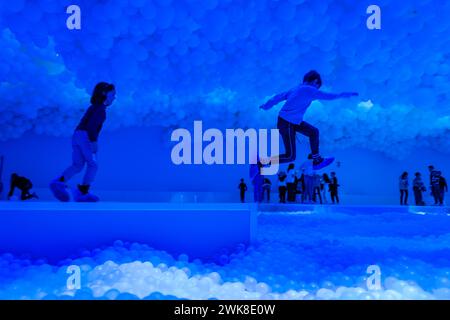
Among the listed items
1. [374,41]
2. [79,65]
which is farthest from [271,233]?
[79,65]

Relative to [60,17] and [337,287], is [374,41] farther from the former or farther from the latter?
[337,287]

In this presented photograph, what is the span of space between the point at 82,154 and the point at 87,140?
0.16 m

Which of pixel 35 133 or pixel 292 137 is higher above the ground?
pixel 35 133

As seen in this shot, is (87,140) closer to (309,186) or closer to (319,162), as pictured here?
(319,162)

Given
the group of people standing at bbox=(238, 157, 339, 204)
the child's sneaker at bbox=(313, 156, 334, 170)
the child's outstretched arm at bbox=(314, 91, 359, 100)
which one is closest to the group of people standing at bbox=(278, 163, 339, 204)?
the group of people standing at bbox=(238, 157, 339, 204)

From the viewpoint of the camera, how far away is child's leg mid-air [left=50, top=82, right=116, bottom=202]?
3.63 m

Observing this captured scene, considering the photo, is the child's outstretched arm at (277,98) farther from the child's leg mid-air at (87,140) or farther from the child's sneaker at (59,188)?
the child's sneaker at (59,188)

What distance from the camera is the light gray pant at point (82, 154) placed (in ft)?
11.9

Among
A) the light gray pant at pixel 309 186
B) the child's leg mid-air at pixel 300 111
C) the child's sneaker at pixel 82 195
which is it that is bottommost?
the child's sneaker at pixel 82 195

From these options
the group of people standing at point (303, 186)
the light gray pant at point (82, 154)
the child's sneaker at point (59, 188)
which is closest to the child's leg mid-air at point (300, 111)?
the light gray pant at point (82, 154)

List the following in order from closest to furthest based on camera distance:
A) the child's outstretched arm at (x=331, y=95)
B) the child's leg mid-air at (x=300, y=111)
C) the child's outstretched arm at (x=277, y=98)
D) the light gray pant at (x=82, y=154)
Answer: the light gray pant at (x=82, y=154)
the child's outstretched arm at (x=331, y=95)
the child's leg mid-air at (x=300, y=111)
the child's outstretched arm at (x=277, y=98)

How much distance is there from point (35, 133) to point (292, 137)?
982 cm

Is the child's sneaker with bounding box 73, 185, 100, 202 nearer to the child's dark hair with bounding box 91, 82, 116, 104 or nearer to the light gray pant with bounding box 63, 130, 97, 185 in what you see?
the light gray pant with bounding box 63, 130, 97, 185
